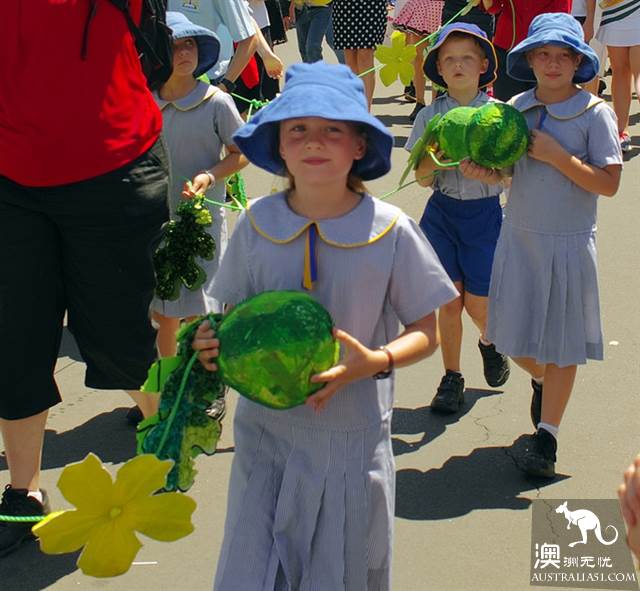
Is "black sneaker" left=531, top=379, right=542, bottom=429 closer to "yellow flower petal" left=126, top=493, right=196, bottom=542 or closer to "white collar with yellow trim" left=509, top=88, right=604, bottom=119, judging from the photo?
"white collar with yellow trim" left=509, top=88, right=604, bottom=119

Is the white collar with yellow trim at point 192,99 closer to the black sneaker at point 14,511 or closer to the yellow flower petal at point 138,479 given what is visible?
the black sneaker at point 14,511

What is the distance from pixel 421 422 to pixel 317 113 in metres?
2.45

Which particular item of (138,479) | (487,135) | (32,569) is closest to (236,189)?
(487,135)

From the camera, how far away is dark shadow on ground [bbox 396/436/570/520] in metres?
4.35

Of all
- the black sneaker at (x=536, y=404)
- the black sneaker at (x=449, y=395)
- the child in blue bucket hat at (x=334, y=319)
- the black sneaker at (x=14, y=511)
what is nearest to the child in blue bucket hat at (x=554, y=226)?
the black sneaker at (x=536, y=404)

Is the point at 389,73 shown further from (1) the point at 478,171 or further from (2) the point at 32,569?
(2) the point at 32,569

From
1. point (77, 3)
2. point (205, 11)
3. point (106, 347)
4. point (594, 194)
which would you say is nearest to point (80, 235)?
point (106, 347)

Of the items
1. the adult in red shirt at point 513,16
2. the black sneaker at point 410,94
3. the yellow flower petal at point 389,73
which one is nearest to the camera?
the yellow flower petal at point 389,73

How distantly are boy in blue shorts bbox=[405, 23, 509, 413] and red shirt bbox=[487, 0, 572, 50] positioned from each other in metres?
2.17

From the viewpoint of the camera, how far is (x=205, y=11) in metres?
5.93

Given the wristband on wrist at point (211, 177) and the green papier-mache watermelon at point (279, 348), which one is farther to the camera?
the wristband on wrist at point (211, 177)

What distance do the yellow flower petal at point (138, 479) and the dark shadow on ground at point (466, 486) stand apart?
176cm

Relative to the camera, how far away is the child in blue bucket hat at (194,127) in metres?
4.90

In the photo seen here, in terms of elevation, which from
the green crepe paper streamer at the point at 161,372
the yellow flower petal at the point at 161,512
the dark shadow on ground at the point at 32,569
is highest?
the green crepe paper streamer at the point at 161,372
